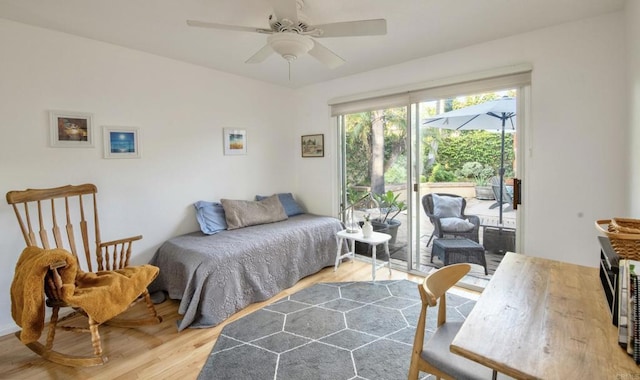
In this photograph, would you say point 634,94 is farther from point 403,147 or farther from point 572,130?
point 403,147

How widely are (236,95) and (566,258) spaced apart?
3.69 meters

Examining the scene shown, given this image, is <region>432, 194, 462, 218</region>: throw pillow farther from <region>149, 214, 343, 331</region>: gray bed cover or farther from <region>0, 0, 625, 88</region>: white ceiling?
<region>0, 0, 625, 88</region>: white ceiling

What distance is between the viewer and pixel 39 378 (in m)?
1.87

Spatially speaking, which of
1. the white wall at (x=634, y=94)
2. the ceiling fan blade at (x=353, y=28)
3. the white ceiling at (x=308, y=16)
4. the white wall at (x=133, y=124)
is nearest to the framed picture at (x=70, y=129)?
the white wall at (x=133, y=124)

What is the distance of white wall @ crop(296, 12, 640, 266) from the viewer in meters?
2.25

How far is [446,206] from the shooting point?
10.7ft

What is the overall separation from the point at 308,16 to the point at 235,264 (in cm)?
204

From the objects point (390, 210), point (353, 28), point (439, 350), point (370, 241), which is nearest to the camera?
point (439, 350)

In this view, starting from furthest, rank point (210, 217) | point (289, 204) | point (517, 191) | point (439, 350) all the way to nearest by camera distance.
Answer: point (289, 204), point (210, 217), point (517, 191), point (439, 350)

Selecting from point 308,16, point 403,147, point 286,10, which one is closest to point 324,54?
point 308,16

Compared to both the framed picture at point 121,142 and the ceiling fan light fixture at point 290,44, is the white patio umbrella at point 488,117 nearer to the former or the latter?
the ceiling fan light fixture at point 290,44

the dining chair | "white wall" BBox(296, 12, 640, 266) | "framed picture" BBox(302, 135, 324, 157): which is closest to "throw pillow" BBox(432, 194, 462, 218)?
"white wall" BBox(296, 12, 640, 266)

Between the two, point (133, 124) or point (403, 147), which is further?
Result: point (403, 147)

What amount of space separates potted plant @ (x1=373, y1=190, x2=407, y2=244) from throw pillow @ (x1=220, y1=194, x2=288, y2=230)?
119cm
